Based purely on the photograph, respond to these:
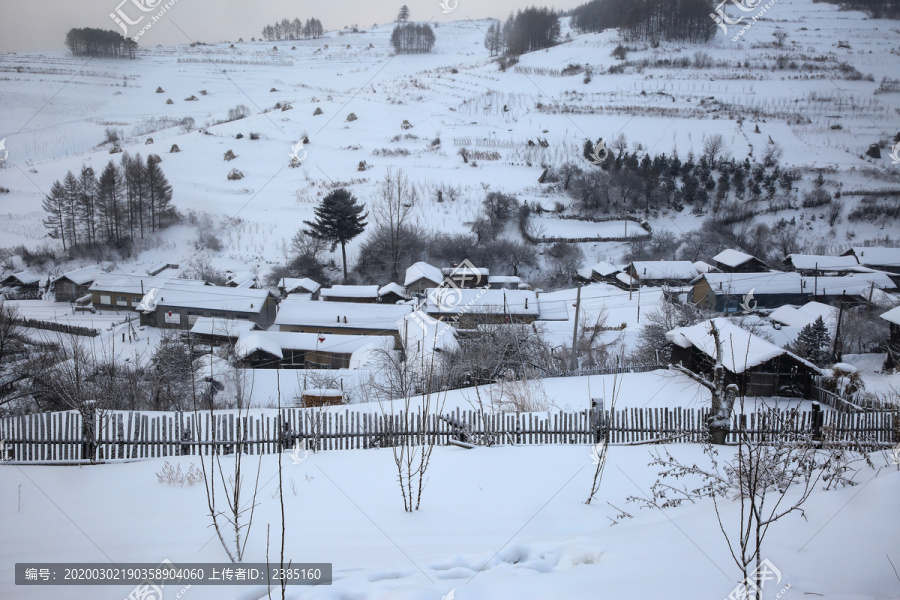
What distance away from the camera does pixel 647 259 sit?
41250 mm

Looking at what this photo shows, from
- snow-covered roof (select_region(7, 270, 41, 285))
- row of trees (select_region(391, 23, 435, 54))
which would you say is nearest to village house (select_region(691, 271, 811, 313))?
snow-covered roof (select_region(7, 270, 41, 285))

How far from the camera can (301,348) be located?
24.1 m

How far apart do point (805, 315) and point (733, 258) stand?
11.2 m

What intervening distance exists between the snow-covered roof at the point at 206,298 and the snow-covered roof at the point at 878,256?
4274 centimetres

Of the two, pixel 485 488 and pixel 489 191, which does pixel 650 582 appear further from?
pixel 489 191

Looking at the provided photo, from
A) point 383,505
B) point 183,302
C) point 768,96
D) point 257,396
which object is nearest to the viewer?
point 383,505

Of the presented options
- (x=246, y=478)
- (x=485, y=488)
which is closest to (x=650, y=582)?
(x=485, y=488)

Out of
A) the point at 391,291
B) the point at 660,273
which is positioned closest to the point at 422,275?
the point at 391,291

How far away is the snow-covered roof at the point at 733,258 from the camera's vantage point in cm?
3544

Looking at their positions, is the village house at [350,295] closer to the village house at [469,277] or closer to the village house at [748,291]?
the village house at [469,277]

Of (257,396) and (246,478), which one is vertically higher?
(246,478)

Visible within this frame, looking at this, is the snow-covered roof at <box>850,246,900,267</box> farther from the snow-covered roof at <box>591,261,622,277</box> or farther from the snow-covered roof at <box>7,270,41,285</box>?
the snow-covered roof at <box>7,270,41,285</box>

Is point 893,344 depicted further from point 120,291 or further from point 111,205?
point 111,205

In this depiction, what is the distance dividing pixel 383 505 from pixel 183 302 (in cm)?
Answer: 2749
